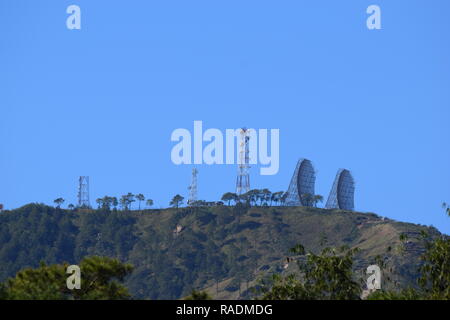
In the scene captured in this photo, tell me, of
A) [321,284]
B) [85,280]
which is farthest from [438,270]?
[85,280]

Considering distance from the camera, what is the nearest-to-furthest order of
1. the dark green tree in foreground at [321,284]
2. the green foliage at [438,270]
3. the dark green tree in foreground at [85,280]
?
the dark green tree in foreground at [321,284] < the green foliage at [438,270] < the dark green tree in foreground at [85,280]

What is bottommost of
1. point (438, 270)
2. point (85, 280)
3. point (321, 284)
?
point (85, 280)

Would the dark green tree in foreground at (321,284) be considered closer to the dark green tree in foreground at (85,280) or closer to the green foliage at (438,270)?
the green foliage at (438,270)

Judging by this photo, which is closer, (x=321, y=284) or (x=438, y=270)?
(x=438, y=270)

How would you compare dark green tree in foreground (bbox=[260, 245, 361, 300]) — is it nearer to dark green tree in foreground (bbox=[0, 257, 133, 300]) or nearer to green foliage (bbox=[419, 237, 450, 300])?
green foliage (bbox=[419, 237, 450, 300])

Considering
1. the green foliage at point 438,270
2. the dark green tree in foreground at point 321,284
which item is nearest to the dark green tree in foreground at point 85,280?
the dark green tree in foreground at point 321,284

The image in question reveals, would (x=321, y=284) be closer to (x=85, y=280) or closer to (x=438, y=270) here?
(x=438, y=270)

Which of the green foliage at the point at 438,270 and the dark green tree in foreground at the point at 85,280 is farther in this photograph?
the dark green tree in foreground at the point at 85,280

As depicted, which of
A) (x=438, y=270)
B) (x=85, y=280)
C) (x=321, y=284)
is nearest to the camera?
(x=438, y=270)

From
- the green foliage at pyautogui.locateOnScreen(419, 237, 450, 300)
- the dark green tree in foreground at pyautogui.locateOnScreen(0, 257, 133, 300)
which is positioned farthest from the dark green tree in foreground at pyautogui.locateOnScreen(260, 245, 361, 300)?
the dark green tree in foreground at pyautogui.locateOnScreen(0, 257, 133, 300)

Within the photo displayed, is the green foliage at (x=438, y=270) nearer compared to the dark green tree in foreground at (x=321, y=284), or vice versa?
the dark green tree in foreground at (x=321, y=284)

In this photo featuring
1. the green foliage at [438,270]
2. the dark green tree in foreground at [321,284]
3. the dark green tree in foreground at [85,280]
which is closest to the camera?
the dark green tree in foreground at [321,284]
